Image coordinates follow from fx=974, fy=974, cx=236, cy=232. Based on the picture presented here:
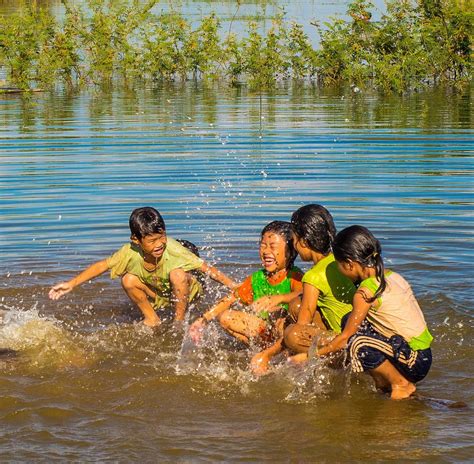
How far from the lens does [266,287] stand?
6.43 meters

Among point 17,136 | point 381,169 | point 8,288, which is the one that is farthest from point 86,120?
point 8,288

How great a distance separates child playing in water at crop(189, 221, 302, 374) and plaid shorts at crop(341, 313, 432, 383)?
2.55 feet

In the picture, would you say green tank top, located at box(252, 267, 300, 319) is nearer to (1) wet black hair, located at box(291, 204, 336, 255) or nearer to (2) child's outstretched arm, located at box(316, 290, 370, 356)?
(1) wet black hair, located at box(291, 204, 336, 255)

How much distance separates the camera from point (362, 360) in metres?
5.43

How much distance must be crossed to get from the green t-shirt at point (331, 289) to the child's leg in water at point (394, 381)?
0.47m

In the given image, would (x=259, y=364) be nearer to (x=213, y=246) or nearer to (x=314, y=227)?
(x=314, y=227)

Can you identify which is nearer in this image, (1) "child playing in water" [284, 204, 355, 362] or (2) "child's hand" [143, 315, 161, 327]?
(1) "child playing in water" [284, 204, 355, 362]

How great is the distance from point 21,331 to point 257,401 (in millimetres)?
2109

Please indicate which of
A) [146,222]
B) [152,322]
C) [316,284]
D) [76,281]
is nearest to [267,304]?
[316,284]

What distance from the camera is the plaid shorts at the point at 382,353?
5422mm

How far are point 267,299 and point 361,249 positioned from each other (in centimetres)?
115

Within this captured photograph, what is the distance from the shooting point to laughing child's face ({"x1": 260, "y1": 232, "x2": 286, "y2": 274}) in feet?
20.4

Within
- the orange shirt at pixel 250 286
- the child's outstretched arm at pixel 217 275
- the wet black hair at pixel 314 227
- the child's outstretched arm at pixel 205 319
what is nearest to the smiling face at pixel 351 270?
the wet black hair at pixel 314 227

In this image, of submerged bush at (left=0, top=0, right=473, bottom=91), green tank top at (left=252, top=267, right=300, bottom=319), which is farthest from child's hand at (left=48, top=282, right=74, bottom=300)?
submerged bush at (left=0, top=0, right=473, bottom=91)
